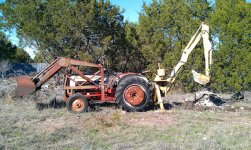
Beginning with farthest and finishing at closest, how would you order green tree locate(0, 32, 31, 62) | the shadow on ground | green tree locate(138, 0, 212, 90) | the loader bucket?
green tree locate(0, 32, 31, 62) < green tree locate(138, 0, 212, 90) < the shadow on ground < the loader bucket

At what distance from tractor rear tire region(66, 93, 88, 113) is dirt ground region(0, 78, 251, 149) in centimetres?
41

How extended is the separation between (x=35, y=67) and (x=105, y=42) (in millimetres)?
21174

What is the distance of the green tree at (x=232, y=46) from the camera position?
17875 millimetres

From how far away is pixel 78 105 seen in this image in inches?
460

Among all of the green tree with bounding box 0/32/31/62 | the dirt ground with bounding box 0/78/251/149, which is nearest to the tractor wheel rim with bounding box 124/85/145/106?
the dirt ground with bounding box 0/78/251/149

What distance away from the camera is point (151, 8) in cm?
2100

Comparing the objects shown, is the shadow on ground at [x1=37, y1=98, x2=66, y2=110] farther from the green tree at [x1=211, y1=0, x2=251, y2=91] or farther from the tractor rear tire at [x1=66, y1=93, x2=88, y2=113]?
the green tree at [x1=211, y1=0, x2=251, y2=91]

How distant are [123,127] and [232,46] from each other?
36.6 ft

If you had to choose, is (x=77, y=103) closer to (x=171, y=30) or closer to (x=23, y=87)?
(x=23, y=87)

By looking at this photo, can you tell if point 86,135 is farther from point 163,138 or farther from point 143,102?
point 143,102

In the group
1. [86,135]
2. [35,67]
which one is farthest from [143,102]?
[35,67]

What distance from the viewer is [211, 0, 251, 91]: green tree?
58.6ft

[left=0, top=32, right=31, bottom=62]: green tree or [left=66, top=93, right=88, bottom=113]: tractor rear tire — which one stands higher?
[left=0, top=32, right=31, bottom=62]: green tree

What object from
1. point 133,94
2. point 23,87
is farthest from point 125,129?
point 23,87
